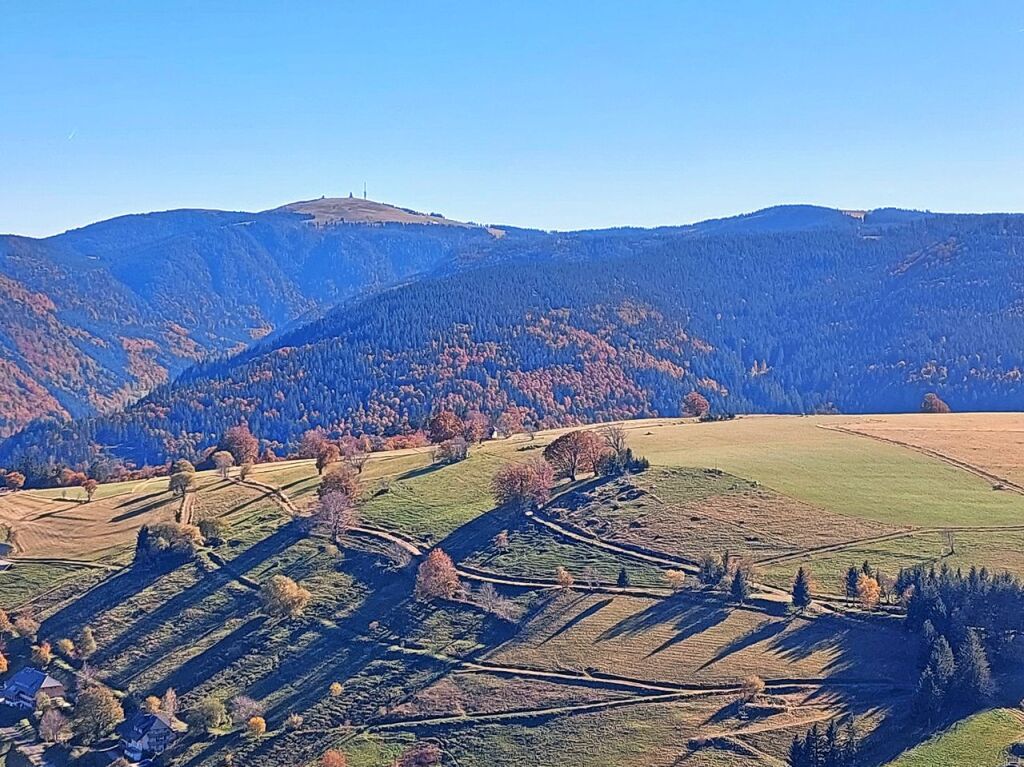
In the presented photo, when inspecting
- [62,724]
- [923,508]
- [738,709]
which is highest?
[923,508]

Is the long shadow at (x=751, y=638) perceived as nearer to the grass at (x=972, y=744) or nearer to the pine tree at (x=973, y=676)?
the pine tree at (x=973, y=676)

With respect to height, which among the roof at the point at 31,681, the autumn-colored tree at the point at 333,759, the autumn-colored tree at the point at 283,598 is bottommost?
the roof at the point at 31,681

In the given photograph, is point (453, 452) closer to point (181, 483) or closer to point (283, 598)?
point (181, 483)

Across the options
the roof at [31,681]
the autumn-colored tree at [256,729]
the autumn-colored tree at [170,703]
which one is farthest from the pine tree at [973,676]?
the roof at [31,681]

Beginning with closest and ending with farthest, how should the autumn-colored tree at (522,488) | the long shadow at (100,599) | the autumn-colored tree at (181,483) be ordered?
the long shadow at (100,599)
the autumn-colored tree at (522,488)
the autumn-colored tree at (181,483)

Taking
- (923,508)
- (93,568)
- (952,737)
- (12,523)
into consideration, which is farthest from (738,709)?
(12,523)

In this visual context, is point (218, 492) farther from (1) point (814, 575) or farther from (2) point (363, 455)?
(1) point (814, 575)

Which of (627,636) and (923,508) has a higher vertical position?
(923,508)
